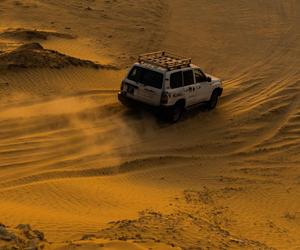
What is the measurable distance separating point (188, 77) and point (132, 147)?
9.40ft

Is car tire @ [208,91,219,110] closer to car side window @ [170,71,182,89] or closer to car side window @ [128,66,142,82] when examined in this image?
car side window @ [170,71,182,89]

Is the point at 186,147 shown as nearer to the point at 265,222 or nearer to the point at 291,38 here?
the point at 265,222

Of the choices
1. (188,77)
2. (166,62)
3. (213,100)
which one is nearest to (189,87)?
(188,77)

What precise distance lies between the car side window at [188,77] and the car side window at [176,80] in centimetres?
24

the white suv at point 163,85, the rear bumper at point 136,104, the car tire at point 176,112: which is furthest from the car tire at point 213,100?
the rear bumper at point 136,104

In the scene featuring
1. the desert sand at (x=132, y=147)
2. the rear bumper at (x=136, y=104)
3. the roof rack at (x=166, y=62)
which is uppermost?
the roof rack at (x=166, y=62)

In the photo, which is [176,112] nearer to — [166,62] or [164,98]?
[164,98]

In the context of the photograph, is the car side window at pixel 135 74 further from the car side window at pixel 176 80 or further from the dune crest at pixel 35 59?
the dune crest at pixel 35 59

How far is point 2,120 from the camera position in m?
15.4

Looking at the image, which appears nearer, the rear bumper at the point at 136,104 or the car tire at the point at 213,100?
the rear bumper at the point at 136,104

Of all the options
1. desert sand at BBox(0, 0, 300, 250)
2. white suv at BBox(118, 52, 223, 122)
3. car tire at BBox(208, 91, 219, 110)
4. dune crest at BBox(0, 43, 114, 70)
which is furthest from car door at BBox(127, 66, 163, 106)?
dune crest at BBox(0, 43, 114, 70)

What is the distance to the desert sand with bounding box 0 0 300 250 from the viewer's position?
423 inches

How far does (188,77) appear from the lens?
16703mm

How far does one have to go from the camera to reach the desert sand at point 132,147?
10750 mm
